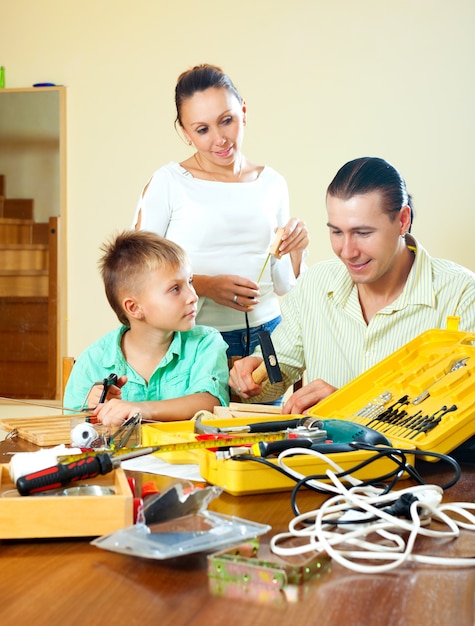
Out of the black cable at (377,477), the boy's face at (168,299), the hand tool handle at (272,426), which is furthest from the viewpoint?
the boy's face at (168,299)

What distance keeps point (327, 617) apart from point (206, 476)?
45 cm

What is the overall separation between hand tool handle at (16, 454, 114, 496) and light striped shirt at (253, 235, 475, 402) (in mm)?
978

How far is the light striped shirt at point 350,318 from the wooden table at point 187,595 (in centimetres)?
99

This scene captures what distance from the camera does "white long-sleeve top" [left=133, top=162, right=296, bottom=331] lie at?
2.44 meters

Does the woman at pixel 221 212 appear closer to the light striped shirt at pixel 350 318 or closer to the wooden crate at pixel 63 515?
the light striped shirt at pixel 350 318

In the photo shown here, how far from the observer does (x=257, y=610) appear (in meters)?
0.68

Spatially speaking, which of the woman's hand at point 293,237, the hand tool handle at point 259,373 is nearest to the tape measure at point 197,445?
the hand tool handle at point 259,373

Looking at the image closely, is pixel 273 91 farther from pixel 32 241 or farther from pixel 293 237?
pixel 293 237

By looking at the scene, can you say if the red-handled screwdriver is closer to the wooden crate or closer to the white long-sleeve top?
the wooden crate

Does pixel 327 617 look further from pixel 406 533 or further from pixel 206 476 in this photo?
pixel 206 476

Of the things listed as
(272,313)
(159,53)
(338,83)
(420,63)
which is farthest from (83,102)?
(272,313)

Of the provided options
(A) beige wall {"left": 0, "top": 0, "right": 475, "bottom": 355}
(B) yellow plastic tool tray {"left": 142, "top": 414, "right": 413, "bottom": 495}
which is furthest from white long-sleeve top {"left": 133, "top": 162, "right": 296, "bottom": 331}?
(A) beige wall {"left": 0, "top": 0, "right": 475, "bottom": 355}

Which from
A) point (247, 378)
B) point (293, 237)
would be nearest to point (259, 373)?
point (247, 378)

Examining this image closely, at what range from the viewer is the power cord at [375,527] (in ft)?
2.58
